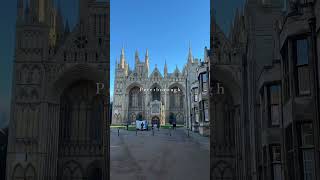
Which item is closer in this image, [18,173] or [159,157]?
[159,157]

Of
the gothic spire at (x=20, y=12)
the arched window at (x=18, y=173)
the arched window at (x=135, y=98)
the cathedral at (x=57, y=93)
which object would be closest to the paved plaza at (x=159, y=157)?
the cathedral at (x=57, y=93)

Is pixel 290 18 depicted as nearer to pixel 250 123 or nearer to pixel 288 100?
pixel 288 100

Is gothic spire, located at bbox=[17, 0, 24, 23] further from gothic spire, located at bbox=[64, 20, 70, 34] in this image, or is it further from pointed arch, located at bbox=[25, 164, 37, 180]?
pointed arch, located at bbox=[25, 164, 37, 180]

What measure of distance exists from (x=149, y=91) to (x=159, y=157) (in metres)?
1.90

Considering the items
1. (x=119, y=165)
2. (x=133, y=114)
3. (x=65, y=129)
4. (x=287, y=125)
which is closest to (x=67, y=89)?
(x=65, y=129)

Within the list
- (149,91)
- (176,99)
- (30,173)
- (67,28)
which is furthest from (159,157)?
(67,28)

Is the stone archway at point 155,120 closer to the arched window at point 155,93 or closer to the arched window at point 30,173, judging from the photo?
the arched window at point 155,93

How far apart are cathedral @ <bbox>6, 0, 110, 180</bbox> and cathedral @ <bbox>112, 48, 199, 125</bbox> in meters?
0.48

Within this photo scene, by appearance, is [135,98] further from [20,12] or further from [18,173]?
[20,12]

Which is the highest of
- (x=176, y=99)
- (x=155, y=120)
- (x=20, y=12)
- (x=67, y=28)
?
(x=20, y=12)

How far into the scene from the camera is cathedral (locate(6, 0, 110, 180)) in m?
12.3

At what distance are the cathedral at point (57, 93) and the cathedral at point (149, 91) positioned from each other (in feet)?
1.56

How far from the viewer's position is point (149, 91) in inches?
487

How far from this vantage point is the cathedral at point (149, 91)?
11.6 m
